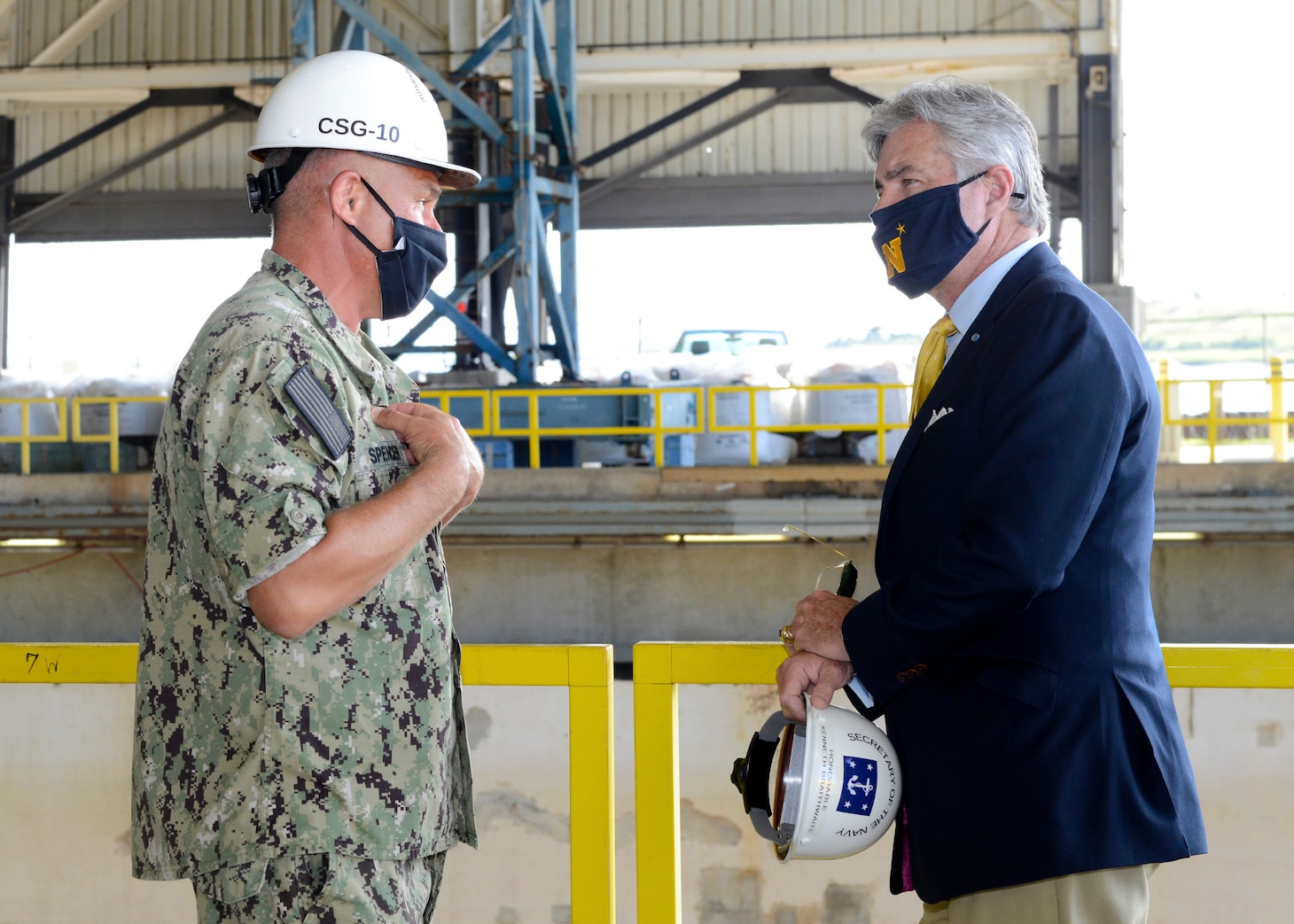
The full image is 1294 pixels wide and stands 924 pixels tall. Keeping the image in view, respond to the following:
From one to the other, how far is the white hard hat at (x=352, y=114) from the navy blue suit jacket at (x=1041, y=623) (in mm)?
1039

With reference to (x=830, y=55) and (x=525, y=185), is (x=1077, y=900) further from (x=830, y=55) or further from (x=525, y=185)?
(x=830, y=55)

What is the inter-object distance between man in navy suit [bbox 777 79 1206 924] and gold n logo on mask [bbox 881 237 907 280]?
0.73 feet

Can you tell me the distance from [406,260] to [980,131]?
1.09m

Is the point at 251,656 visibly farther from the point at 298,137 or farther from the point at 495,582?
the point at 495,582

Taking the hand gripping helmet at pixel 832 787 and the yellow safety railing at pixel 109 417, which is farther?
the yellow safety railing at pixel 109 417

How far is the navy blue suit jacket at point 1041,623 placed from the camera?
1786 millimetres

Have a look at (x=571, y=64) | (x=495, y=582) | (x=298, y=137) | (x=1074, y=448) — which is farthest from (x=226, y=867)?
(x=571, y=64)

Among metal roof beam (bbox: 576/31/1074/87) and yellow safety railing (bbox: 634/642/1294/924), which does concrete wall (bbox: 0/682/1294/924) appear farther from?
metal roof beam (bbox: 576/31/1074/87)

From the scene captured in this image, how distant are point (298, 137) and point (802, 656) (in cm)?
128

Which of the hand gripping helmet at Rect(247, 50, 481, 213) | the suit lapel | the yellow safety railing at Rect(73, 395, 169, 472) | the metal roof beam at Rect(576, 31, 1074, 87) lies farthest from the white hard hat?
the metal roof beam at Rect(576, 31, 1074, 87)

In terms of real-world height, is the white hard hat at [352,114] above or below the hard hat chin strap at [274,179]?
above

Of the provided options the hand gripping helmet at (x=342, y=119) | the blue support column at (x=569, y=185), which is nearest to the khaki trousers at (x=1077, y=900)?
the hand gripping helmet at (x=342, y=119)

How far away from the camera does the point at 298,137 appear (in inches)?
76.8

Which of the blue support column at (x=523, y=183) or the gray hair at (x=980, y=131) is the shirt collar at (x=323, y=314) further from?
the blue support column at (x=523, y=183)
